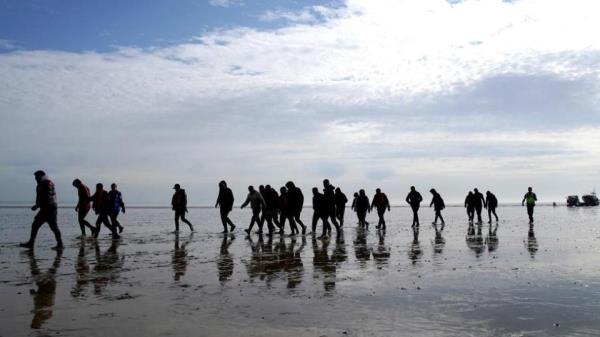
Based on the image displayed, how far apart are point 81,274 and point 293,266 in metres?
4.08

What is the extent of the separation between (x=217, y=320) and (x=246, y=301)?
1.14 metres

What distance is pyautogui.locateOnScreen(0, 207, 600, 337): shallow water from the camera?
5.77 metres

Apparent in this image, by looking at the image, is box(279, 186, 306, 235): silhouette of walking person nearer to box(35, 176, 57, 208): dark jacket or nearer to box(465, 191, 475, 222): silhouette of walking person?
box(35, 176, 57, 208): dark jacket

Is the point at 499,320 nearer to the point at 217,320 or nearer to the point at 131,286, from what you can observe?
the point at 217,320

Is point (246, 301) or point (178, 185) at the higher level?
point (178, 185)

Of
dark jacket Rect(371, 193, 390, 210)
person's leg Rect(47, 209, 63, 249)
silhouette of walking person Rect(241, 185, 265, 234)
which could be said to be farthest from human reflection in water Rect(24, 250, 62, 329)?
dark jacket Rect(371, 193, 390, 210)

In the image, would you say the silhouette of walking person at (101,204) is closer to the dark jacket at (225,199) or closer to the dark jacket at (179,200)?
the dark jacket at (179,200)

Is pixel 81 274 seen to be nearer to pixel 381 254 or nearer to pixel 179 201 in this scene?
pixel 381 254

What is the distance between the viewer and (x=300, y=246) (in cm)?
1538

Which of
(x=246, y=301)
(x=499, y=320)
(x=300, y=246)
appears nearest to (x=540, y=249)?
(x=300, y=246)

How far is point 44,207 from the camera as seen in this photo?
1454 centimetres

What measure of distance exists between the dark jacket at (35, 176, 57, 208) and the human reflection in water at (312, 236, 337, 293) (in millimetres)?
7561

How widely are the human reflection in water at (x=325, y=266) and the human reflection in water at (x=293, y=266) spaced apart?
0.33 meters

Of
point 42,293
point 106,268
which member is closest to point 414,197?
point 106,268
